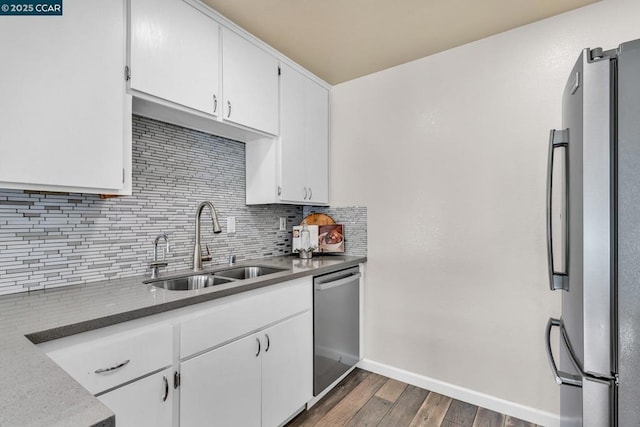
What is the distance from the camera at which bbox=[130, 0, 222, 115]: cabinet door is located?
149cm

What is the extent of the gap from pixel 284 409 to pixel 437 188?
1.73 metres

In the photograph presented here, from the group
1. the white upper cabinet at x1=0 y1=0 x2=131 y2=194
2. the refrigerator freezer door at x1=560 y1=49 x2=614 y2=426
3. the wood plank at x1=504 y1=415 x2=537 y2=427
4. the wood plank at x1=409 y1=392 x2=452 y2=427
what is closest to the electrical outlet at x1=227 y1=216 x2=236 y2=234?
the white upper cabinet at x1=0 y1=0 x2=131 y2=194

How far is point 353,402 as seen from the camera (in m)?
2.15

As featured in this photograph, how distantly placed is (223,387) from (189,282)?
67cm

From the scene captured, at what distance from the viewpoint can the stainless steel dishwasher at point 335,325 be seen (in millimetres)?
2094

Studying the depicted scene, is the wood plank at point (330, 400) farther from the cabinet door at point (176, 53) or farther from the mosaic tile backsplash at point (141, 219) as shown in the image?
the cabinet door at point (176, 53)

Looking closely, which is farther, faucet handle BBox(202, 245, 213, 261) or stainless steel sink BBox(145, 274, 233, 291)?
faucet handle BBox(202, 245, 213, 261)

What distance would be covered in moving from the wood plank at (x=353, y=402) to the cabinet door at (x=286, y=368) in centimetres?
18

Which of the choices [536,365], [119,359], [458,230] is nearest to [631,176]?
[458,230]

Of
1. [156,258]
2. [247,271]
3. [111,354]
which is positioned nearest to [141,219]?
[156,258]

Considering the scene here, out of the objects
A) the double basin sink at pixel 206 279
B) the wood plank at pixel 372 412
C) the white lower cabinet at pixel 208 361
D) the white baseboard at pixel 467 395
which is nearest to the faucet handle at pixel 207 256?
the double basin sink at pixel 206 279

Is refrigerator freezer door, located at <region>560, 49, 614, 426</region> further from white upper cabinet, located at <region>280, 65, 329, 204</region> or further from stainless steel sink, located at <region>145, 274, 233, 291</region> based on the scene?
white upper cabinet, located at <region>280, 65, 329, 204</region>

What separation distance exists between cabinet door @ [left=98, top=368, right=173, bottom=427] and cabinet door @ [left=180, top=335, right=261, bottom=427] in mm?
66

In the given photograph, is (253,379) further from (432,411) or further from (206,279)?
(432,411)
